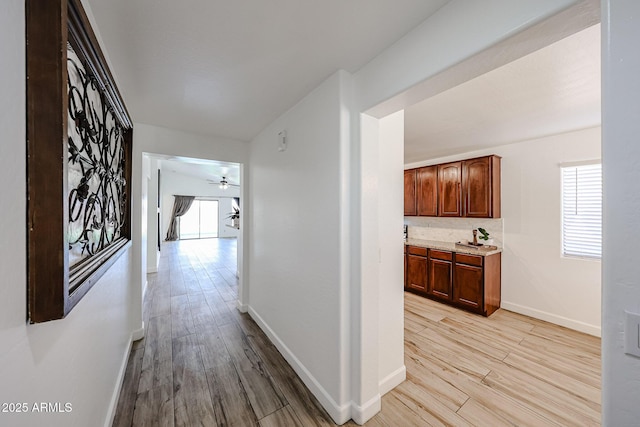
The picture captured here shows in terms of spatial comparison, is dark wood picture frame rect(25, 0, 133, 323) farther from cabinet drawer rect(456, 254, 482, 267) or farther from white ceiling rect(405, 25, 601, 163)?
cabinet drawer rect(456, 254, 482, 267)

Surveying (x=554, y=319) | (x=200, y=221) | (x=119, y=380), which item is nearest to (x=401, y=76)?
(x=119, y=380)

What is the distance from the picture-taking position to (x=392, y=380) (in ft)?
6.27

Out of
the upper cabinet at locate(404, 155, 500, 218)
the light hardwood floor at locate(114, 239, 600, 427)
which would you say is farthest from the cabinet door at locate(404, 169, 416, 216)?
the light hardwood floor at locate(114, 239, 600, 427)

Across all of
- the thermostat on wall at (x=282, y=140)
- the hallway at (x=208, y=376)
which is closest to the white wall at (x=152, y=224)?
the hallway at (x=208, y=376)

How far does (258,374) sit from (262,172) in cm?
203

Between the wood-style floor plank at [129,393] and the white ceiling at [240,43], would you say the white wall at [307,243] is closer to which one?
the white ceiling at [240,43]

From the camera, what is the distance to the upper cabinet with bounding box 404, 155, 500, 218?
3406mm

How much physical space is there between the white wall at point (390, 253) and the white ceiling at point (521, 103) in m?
0.67

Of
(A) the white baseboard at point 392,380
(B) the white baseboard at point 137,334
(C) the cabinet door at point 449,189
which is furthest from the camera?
(C) the cabinet door at point 449,189

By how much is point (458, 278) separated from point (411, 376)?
73.8 inches

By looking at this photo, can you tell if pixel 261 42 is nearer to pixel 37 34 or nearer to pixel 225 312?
pixel 37 34

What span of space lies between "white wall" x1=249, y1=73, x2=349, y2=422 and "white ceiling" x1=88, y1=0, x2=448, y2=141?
0.26 meters

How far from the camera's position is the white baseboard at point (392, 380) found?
1.85 metres

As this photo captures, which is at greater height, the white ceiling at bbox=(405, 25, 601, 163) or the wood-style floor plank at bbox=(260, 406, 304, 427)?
the white ceiling at bbox=(405, 25, 601, 163)
